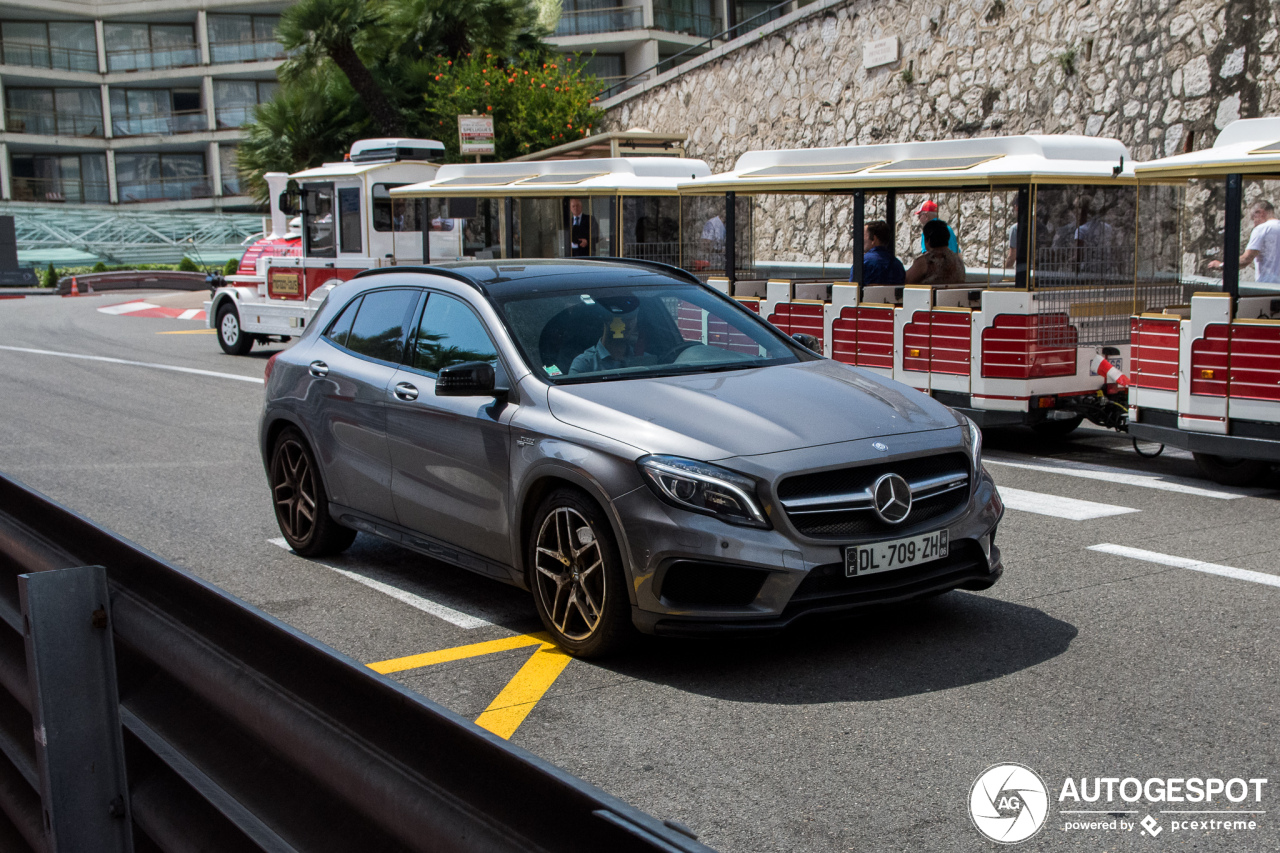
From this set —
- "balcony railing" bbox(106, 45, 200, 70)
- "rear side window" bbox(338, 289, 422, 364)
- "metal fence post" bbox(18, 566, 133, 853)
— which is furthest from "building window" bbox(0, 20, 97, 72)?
"metal fence post" bbox(18, 566, 133, 853)

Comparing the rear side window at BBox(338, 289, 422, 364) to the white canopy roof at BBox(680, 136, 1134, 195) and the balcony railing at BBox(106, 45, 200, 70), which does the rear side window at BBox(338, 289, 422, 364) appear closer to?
the white canopy roof at BBox(680, 136, 1134, 195)

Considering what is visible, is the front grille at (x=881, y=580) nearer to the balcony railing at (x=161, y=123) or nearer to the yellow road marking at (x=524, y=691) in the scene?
the yellow road marking at (x=524, y=691)

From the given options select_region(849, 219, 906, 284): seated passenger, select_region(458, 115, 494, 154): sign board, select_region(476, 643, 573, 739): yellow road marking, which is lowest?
select_region(476, 643, 573, 739): yellow road marking

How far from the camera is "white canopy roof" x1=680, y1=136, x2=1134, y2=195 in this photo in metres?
10.6

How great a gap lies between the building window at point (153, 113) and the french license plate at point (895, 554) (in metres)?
62.4

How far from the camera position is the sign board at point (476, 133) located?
2112 centimetres

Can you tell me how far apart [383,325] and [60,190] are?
→ 61409 mm

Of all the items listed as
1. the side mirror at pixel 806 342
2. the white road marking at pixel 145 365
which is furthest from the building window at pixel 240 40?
the side mirror at pixel 806 342

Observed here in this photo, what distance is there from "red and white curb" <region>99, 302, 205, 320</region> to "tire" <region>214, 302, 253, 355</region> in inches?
329

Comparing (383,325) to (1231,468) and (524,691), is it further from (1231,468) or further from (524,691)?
(1231,468)

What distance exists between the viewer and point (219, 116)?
62.3 metres

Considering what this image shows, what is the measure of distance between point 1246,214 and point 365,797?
10550 millimetres

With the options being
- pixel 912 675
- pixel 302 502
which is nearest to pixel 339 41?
pixel 302 502

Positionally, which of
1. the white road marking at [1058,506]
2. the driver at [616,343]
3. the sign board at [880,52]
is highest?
the sign board at [880,52]
